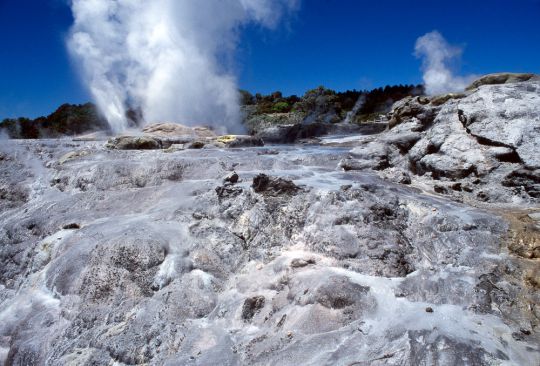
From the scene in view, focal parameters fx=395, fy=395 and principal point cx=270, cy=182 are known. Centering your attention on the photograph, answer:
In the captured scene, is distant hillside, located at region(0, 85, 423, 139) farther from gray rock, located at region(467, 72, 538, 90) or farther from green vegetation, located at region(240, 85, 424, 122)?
gray rock, located at region(467, 72, 538, 90)

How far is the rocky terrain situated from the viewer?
15.5ft

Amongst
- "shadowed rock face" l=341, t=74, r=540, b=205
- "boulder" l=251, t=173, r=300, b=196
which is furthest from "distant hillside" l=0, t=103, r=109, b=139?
"boulder" l=251, t=173, r=300, b=196

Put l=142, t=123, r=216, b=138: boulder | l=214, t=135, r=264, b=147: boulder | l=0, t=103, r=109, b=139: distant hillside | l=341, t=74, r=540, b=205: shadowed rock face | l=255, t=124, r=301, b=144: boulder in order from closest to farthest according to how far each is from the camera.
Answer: l=341, t=74, r=540, b=205: shadowed rock face → l=214, t=135, r=264, b=147: boulder → l=142, t=123, r=216, b=138: boulder → l=255, t=124, r=301, b=144: boulder → l=0, t=103, r=109, b=139: distant hillside

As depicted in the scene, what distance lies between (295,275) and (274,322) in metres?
0.92

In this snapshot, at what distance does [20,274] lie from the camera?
7191mm

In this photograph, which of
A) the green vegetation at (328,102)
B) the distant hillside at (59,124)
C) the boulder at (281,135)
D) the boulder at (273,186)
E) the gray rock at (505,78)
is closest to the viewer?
the boulder at (273,186)

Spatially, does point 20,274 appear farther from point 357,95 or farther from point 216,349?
point 357,95

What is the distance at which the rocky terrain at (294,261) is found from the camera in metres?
4.71

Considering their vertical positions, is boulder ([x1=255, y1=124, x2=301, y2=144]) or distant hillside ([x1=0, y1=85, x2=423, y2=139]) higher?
distant hillside ([x1=0, y1=85, x2=423, y2=139])

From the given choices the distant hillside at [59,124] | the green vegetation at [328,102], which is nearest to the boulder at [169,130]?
the distant hillside at [59,124]

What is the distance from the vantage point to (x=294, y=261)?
6145 mm

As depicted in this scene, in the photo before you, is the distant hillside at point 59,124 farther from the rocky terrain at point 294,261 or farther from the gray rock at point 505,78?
the gray rock at point 505,78

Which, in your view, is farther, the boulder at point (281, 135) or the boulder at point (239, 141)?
the boulder at point (281, 135)

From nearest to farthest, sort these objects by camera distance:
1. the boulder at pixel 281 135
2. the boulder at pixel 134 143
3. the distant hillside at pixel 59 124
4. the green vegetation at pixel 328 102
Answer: the boulder at pixel 134 143
the boulder at pixel 281 135
the distant hillside at pixel 59 124
the green vegetation at pixel 328 102
